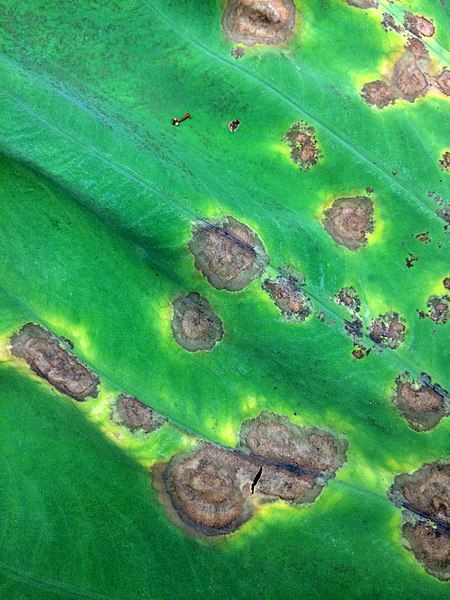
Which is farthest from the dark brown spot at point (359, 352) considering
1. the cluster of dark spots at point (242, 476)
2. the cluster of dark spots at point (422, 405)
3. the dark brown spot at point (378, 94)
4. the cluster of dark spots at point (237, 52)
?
the cluster of dark spots at point (237, 52)

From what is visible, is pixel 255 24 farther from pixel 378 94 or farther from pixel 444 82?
pixel 444 82

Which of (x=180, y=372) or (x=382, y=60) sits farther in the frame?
(x=382, y=60)

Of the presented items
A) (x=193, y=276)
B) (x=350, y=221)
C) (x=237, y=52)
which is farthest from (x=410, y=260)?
(x=237, y=52)

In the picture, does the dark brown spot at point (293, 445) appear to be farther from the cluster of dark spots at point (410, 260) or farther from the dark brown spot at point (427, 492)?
the cluster of dark spots at point (410, 260)

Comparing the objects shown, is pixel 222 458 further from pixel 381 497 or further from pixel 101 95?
pixel 101 95

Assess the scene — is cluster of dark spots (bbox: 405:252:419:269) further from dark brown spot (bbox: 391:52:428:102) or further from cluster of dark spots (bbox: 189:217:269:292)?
dark brown spot (bbox: 391:52:428:102)

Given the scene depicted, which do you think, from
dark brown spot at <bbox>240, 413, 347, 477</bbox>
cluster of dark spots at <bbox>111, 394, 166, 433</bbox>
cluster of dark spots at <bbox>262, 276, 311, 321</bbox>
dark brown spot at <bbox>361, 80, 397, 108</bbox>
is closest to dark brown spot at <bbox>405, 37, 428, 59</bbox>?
dark brown spot at <bbox>361, 80, 397, 108</bbox>

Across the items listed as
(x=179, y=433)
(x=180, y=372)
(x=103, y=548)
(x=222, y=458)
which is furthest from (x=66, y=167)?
(x=103, y=548)
